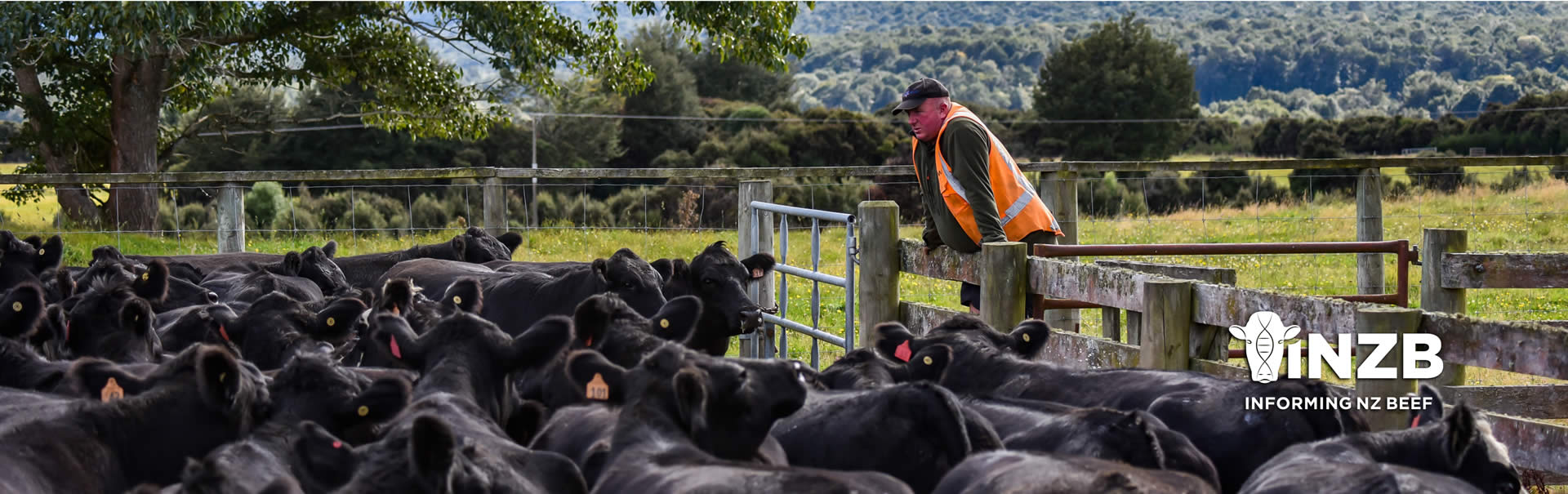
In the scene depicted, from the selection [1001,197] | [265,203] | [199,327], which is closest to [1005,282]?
[1001,197]

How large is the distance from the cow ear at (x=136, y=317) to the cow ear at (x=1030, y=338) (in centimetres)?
343

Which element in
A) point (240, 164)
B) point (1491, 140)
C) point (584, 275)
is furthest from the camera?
point (1491, 140)

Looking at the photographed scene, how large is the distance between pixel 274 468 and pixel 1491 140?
43895 millimetres

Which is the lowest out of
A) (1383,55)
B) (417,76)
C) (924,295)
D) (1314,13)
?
(924,295)

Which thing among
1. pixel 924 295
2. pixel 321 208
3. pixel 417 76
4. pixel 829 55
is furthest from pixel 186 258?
pixel 829 55

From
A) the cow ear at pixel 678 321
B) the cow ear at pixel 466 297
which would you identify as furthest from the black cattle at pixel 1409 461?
the cow ear at pixel 466 297

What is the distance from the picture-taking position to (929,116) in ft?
21.7

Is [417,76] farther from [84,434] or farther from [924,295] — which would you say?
[84,434]

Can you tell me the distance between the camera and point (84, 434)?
3.89 m

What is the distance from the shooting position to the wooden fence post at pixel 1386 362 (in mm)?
3975

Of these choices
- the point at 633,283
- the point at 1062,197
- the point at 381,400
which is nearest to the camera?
the point at 381,400

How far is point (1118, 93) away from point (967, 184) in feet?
128

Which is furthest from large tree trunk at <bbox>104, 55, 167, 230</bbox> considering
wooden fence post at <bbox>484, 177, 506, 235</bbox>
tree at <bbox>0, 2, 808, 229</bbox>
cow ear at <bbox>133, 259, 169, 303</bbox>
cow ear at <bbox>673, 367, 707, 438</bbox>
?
cow ear at <bbox>673, 367, 707, 438</bbox>

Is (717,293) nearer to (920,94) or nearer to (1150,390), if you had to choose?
(920,94)
